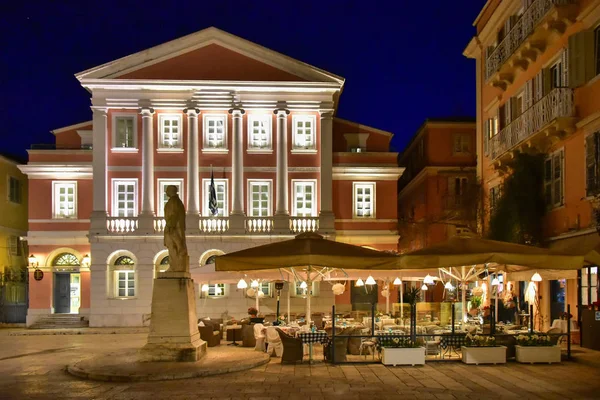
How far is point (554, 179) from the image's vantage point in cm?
2286

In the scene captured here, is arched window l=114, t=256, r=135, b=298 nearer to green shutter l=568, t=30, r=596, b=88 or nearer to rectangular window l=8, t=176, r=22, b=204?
rectangular window l=8, t=176, r=22, b=204

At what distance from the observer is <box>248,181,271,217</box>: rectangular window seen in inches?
1353

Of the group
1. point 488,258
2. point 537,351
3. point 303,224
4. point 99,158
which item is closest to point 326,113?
point 303,224

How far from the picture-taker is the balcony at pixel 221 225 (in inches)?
1307

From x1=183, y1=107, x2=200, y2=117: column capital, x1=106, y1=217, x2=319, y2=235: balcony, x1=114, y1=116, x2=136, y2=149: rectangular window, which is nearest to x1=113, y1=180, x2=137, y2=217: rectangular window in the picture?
x1=106, y1=217, x2=319, y2=235: balcony

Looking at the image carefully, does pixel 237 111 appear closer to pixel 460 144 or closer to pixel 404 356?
pixel 460 144

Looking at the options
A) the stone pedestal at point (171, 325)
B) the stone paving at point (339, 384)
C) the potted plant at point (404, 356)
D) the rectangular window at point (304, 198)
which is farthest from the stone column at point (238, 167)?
the potted plant at point (404, 356)

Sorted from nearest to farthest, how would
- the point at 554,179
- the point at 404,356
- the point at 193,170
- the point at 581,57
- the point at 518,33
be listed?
the point at 404,356
the point at 581,57
the point at 554,179
the point at 518,33
the point at 193,170

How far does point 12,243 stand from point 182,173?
1179 centimetres

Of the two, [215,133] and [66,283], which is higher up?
[215,133]

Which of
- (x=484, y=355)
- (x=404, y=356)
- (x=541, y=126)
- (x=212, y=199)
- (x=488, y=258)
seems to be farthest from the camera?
(x=212, y=199)

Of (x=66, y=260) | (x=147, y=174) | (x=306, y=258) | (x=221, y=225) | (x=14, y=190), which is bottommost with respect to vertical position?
(x=66, y=260)

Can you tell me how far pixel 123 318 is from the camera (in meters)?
32.9

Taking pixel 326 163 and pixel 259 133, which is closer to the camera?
pixel 326 163
